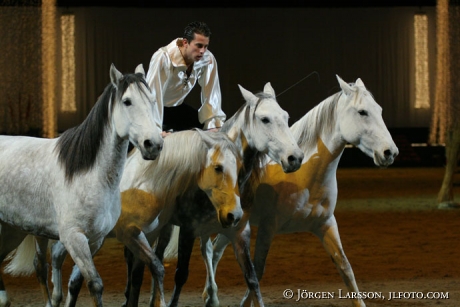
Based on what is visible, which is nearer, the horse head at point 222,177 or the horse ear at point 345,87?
the horse head at point 222,177

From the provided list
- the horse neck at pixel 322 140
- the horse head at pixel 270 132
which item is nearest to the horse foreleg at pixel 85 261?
the horse head at pixel 270 132

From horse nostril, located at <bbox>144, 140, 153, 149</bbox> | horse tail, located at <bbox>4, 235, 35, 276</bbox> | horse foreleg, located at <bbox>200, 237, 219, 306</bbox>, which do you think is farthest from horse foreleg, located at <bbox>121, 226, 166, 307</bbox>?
horse tail, located at <bbox>4, 235, 35, 276</bbox>

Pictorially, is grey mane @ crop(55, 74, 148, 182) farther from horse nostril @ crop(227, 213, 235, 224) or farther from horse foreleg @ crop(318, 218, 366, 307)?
horse foreleg @ crop(318, 218, 366, 307)

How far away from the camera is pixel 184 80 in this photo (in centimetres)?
502

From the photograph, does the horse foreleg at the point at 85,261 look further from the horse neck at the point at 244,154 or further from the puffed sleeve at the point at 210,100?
the puffed sleeve at the point at 210,100

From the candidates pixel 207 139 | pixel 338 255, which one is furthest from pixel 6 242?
pixel 338 255

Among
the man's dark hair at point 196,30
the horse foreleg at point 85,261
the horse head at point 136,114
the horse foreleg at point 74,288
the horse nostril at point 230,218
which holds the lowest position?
the horse foreleg at point 74,288

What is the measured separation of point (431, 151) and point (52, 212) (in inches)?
711

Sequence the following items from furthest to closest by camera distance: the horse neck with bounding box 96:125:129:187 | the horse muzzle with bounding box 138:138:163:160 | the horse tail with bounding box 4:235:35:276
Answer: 1. the horse tail with bounding box 4:235:35:276
2. the horse neck with bounding box 96:125:129:187
3. the horse muzzle with bounding box 138:138:163:160

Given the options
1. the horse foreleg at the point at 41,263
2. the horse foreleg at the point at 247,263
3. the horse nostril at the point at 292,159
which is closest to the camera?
the horse nostril at the point at 292,159

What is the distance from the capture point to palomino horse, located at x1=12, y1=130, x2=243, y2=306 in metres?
4.10

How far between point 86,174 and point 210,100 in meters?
1.53

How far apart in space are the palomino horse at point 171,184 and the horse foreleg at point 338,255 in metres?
0.78

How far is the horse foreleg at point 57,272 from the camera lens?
4566 mm
